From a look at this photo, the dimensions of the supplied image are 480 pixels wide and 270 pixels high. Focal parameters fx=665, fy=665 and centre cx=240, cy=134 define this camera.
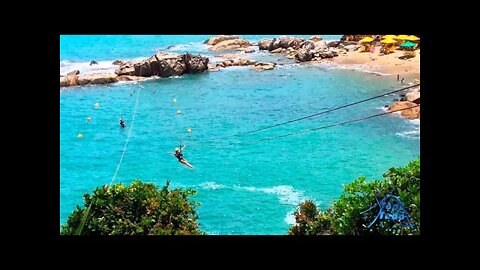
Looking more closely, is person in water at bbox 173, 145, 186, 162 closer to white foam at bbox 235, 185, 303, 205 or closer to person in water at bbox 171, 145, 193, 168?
person in water at bbox 171, 145, 193, 168

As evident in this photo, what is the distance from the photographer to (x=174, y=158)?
756 centimetres

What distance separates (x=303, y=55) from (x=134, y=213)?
8.82ft

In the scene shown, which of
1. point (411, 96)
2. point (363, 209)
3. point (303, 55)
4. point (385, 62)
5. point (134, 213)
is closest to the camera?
point (363, 209)

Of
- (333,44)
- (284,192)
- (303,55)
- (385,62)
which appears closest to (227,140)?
(284,192)

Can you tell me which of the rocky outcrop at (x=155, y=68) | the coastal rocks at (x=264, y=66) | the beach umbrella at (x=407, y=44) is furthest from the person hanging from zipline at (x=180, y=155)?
the beach umbrella at (x=407, y=44)

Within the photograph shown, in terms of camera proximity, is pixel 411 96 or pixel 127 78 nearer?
pixel 411 96

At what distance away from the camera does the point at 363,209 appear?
7.30m

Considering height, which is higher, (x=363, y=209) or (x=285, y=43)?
(x=285, y=43)

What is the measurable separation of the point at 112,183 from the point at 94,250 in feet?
2.50

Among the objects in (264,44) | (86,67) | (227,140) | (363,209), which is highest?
(264,44)

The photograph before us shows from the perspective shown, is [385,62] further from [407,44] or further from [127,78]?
[127,78]

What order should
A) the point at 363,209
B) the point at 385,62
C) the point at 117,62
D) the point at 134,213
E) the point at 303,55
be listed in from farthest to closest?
the point at 303,55 < the point at 385,62 < the point at 117,62 < the point at 134,213 < the point at 363,209

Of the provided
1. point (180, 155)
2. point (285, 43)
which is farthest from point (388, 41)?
point (180, 155)
